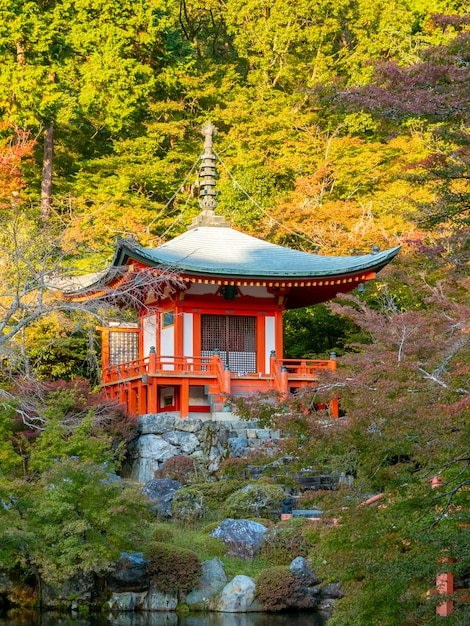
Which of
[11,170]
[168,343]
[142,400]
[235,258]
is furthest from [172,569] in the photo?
[11,170]

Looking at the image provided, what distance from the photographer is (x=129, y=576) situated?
45.0 ft

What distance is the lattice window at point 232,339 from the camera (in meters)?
21.3

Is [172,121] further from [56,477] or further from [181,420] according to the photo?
[56,477]

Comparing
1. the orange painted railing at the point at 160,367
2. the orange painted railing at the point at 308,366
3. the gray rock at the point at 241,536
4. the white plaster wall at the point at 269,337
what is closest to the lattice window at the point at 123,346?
the orange painted railing at the point at 160,367

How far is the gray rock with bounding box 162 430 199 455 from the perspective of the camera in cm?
1869

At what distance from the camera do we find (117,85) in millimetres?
30109

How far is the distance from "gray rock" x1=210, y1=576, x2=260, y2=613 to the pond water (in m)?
0.11

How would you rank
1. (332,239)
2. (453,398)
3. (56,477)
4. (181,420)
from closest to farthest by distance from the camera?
(453,398) → (56,477) → (181,420) → (332,239)

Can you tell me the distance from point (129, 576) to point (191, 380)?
6505 millimetres

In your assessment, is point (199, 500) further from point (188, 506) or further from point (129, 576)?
point (129, 576)

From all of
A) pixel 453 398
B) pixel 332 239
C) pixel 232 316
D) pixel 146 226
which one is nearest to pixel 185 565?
pixel 453 398

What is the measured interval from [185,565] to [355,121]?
19.3 metres

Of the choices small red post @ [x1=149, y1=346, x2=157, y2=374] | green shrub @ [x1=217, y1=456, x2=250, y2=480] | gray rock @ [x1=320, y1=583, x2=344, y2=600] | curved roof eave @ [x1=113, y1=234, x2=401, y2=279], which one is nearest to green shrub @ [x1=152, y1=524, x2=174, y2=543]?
green shrub @ [x1=217, y1=456, x2=250, y2=480]

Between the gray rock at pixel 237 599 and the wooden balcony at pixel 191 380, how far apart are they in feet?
18.1
